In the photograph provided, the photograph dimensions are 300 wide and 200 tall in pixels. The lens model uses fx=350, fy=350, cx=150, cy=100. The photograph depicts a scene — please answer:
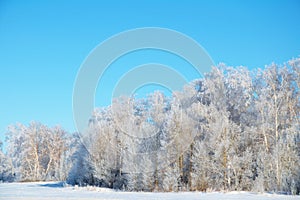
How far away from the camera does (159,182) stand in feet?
101

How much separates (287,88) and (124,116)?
17.1 m

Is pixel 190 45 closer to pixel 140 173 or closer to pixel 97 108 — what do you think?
pixel 140 173

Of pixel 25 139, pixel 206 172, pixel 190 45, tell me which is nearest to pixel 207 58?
pixel 190 45

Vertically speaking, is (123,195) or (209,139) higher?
(209,139)

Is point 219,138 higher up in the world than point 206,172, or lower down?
higher up

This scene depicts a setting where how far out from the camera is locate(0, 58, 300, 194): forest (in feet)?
94.3

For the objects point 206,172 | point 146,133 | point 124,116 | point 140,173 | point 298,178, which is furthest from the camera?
point 124,116

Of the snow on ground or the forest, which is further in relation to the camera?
the forest

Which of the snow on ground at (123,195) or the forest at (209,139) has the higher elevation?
the forest at (209,139)

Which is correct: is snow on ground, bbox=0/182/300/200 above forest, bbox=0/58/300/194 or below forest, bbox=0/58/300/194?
below

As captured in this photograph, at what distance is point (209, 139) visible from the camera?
30516mm

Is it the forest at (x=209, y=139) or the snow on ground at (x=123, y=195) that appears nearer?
the snow on ground at (x=123, y=195)

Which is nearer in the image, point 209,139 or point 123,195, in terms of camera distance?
point 123,195

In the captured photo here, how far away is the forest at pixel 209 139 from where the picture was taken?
1131 inches
